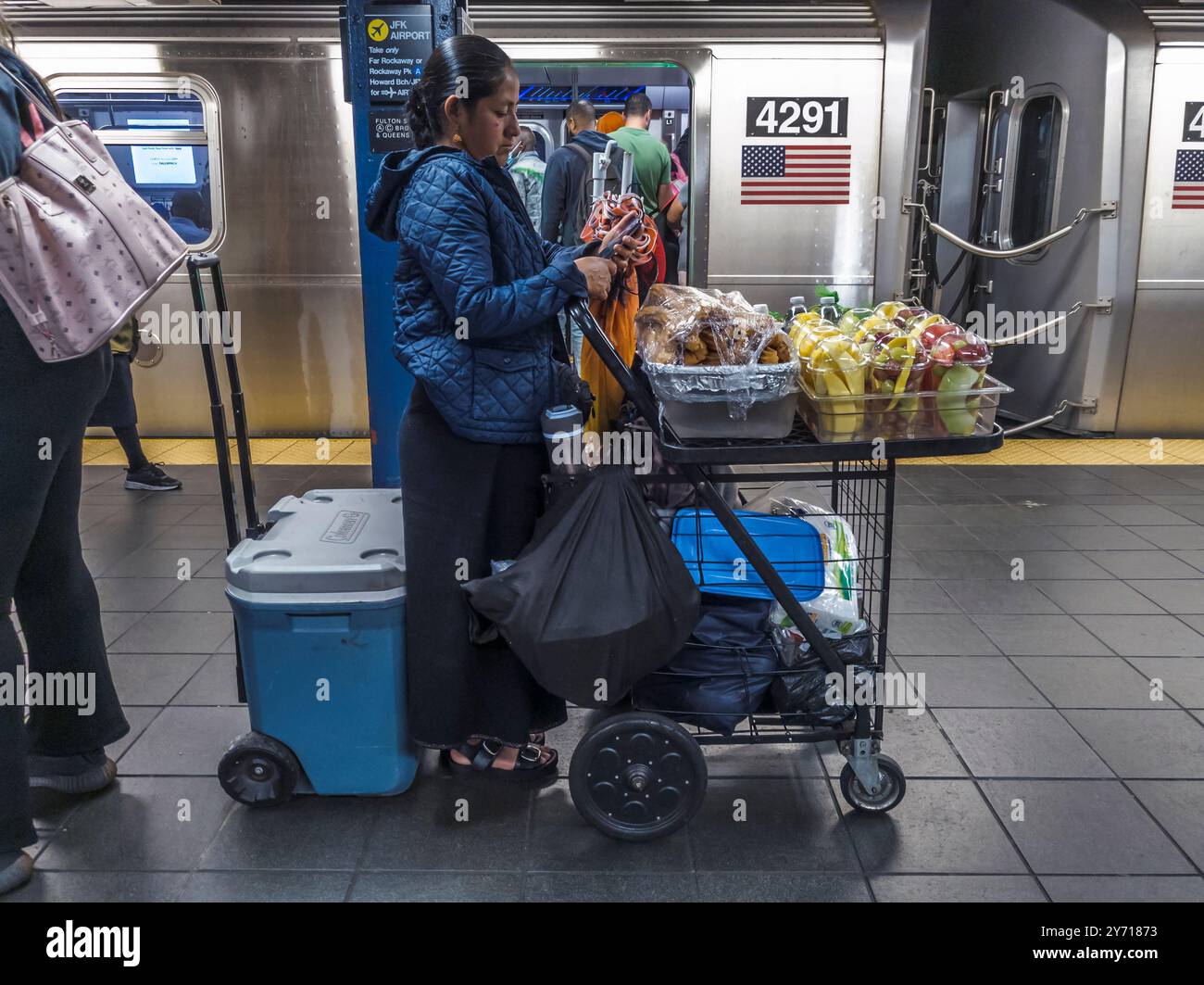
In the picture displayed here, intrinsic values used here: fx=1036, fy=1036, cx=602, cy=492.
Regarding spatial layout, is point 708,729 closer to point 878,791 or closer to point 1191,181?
point 878,791

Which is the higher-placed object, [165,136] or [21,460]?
[165,136]

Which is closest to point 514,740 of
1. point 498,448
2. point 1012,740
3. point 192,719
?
point 498,448

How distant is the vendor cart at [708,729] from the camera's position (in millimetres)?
2152

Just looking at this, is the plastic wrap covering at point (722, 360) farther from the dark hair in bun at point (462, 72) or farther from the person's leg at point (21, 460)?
the person's leg at point (21, 460)

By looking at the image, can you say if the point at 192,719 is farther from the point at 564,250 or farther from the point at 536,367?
the point at 564,250

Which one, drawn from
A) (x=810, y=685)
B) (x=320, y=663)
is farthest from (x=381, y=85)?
(x=810, y=685)

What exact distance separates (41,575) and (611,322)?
148 centimetres

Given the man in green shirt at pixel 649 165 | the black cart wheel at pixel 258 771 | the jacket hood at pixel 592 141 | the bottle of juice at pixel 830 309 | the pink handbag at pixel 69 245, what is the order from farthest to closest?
the man in green shirt at pixel 649 165 < the jacket hood at pixel 592 141 < the bottle of juice at pixel 830 309 < the black cart wheel at pixel 258 771 < the pink handbag at pixel 69 245

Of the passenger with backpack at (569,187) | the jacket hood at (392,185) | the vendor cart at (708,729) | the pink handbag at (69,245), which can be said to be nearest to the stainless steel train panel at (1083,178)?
the passenger with backpack at (569,187)

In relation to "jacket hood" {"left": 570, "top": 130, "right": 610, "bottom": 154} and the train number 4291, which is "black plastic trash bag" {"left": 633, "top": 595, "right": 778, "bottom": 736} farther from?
the train number 4291

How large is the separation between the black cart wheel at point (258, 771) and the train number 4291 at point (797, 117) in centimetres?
488

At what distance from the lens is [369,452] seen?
634 centimetres

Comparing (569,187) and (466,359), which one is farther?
(569,187)

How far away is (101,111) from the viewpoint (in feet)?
20.3
